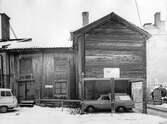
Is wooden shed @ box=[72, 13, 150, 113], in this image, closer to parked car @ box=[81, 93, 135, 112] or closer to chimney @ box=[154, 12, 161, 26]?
parked car @ box=[81, 93, 135, 112]

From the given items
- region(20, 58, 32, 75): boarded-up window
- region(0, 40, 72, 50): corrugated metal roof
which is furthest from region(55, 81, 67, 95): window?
region(0, 40, 72, 50): corrugated metal roof

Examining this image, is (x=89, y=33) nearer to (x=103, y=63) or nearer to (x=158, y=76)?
(x=103, y=63)

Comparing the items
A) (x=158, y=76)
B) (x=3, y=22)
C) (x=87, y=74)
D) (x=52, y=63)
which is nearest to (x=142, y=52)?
(x=87, y=74)

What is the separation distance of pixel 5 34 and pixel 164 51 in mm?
34649

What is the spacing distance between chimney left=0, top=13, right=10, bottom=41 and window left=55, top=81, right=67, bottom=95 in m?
10.2

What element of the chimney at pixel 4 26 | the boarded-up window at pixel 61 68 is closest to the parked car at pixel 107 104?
the boarded-up window at pixel 61 68

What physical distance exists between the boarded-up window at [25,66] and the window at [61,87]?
3372 millimetres

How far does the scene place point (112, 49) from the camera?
21.5 metres

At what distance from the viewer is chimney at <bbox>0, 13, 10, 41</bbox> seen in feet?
102

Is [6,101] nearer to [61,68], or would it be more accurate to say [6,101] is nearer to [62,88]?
[62,88]

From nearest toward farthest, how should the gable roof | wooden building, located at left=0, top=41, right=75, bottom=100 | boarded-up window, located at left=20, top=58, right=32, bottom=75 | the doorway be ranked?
1. the gable roof
2. wooden building, located at left=0, top=41, right=75, bottom=100
3. the doorway
4. boarded-up window, located at left=20, top=58, right=32, bottom=75

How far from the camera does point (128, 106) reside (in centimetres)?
2108

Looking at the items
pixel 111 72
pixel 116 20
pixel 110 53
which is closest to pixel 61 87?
pixel 111 72

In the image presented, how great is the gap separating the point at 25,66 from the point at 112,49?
1078cm
